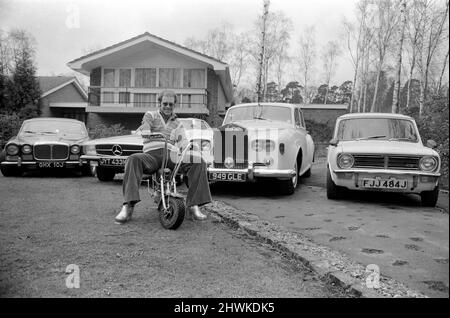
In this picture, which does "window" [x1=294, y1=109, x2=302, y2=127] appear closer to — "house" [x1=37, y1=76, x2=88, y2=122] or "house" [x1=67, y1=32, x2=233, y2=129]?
"house" [x1=67, y1=32, x2=233, y2=129]

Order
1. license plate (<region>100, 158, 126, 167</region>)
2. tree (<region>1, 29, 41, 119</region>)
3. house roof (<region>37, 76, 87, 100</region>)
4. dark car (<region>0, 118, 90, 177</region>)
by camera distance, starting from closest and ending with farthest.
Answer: license plate (<region>100, 158, 126, 167</region>) < dark car (<region>0, 118, 90, 177</region>) < tree (<region>1, 29, 41, 119</region>) < house roof (<region>37, 76, 87, 100</region>)

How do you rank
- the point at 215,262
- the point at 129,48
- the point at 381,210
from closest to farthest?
the point at 215,262 → the point at 381,210 → the point at 129,48

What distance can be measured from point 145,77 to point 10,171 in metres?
15.1

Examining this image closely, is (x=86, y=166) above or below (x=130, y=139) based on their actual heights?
below

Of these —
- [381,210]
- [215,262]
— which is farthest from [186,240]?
[381,210]

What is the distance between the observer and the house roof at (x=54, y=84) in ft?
107

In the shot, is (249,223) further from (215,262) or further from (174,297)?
(174,297)

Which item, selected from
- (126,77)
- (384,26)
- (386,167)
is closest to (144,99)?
(126,77)

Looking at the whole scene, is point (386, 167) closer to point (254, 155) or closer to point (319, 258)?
point (254, 155)

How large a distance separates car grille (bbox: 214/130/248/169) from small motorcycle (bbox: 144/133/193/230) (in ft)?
6.67

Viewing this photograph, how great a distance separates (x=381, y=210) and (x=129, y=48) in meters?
19.1

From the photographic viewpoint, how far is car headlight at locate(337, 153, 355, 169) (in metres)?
6.03

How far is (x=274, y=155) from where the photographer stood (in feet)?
21.2

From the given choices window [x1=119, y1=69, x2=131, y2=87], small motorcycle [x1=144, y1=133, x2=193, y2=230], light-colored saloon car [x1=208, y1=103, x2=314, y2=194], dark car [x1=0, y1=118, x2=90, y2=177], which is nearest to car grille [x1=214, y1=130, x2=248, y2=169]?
light-colored saloon car [x1=208, y1=103, x2=314, y2=194]
